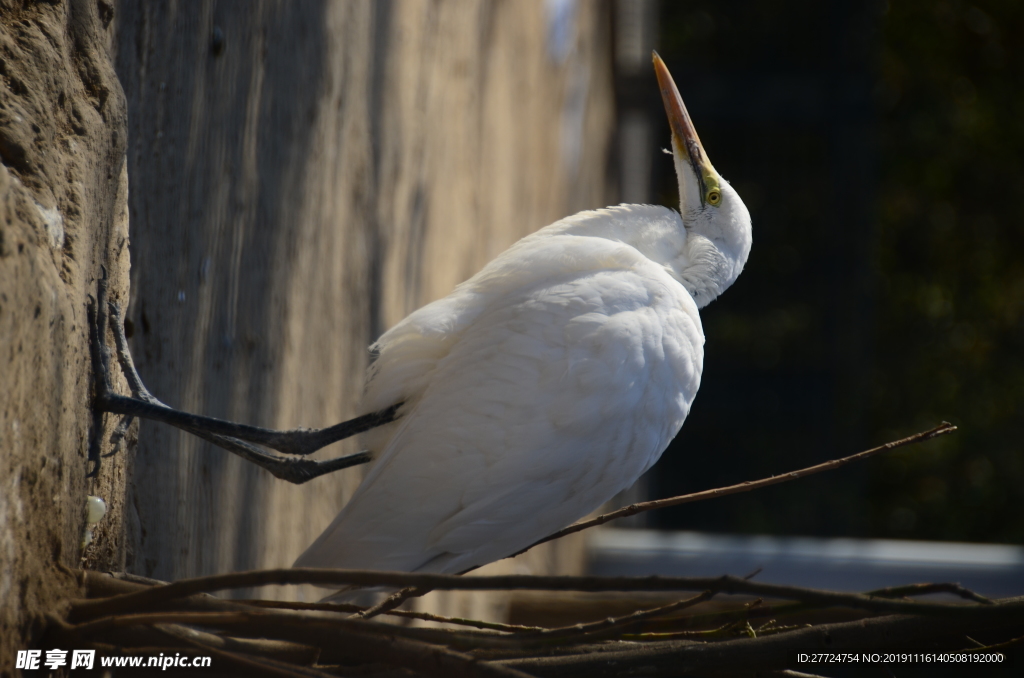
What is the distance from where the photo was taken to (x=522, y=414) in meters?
1.15

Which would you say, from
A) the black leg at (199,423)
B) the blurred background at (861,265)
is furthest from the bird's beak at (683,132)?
the blurred background at (861,265)

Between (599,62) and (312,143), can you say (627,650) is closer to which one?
(312,143)

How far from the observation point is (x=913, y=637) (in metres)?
0.77

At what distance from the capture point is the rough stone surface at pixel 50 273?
2.31ft

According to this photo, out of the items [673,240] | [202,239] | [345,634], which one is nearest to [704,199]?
[673,240]

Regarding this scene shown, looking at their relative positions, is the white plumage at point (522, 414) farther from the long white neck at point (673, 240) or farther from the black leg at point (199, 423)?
the long white neck at point (673, 240)

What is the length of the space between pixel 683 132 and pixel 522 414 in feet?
2.78

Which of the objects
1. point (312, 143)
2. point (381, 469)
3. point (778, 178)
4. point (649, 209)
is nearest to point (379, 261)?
point (312, 143)

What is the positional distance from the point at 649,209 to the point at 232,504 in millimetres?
959

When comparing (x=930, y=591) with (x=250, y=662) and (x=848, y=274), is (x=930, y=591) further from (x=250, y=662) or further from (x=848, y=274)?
(x=848, y=274)

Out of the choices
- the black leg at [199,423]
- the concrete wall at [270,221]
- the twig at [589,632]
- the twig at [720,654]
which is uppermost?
the concrete wall at [270,221]

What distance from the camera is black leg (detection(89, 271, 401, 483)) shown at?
925 millimetres

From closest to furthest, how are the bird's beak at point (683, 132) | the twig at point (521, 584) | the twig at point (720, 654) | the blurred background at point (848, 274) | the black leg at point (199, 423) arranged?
the twig at point (521, 584)
the twig at point (720, 654)
the black leg at point (199, 423)
the bird's beak at point (683, 132)
the blurred background at point (848, 274)

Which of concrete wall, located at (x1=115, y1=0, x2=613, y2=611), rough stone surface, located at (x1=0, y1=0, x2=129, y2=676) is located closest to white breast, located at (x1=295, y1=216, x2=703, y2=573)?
concrete wall, located at (x1=115, y1=0, x2=613, y2=611)
